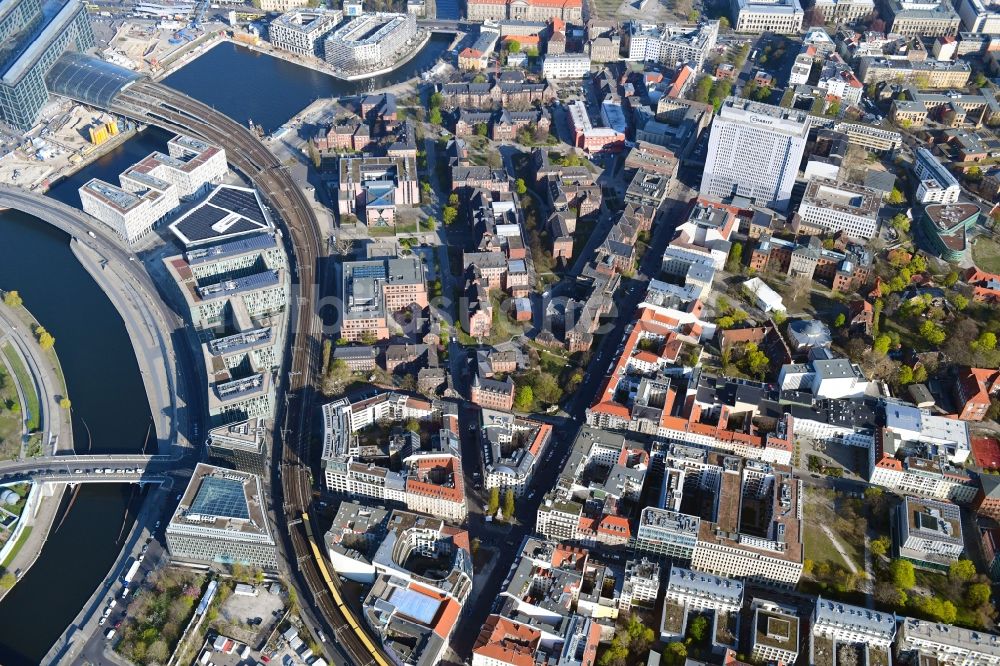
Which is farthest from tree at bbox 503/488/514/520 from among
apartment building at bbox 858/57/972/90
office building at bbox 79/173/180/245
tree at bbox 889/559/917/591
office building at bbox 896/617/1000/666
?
apartment building at bbox 858/57/972/90

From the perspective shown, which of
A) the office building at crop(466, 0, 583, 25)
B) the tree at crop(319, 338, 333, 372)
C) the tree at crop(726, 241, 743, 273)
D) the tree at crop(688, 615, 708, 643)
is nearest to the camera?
the tree at crop(688, 615, 708, 643)

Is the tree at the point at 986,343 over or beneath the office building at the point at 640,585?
over

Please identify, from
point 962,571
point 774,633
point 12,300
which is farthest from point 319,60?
point 962,571

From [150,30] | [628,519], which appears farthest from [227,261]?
[150,30]

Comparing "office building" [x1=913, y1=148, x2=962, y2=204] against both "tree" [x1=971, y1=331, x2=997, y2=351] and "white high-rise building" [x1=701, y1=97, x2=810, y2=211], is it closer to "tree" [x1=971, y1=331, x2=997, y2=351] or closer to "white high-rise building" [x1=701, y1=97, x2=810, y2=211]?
"white high-rise building" [x1=701, y1=97, x2=810, y2=211]

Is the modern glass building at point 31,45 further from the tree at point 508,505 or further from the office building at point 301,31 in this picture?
the tree at point 508,505

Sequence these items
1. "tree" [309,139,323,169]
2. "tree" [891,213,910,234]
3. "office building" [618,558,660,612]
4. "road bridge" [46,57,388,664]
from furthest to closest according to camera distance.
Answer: "tree" [309,139,323,169], "tree" [891,213,910,234], "road bridge" [46,57,388,664], "office building" [618,558,660,612]

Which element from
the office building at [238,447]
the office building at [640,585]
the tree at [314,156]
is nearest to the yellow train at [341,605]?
the office building at [238,447]
